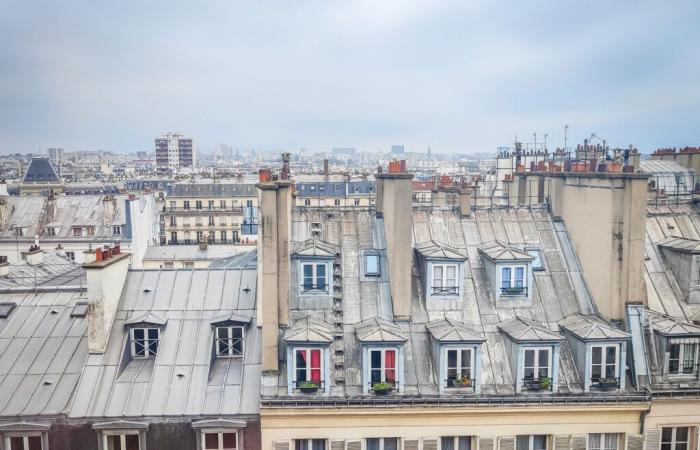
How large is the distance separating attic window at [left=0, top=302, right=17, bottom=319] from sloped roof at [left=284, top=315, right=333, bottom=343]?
10.7 metres

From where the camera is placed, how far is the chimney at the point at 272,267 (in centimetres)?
1897

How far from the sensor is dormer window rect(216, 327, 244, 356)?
20656 millimetres

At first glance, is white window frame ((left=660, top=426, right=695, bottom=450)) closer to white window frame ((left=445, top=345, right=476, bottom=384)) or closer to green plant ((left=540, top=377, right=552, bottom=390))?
green plant ((left=540, top=377, right=552, bottom=390))

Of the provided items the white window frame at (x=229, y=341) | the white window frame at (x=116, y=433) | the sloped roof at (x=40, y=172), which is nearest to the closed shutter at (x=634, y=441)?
the white window frame at (x=229, y=341)

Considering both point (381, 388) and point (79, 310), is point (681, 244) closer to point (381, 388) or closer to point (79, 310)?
point (381, 388)

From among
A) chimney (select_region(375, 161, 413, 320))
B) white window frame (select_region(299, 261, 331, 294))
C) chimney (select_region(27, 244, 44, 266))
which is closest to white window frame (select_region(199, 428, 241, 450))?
white window frame (select_region(299, 261, 331, 294))

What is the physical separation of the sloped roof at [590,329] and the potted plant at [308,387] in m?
8.66

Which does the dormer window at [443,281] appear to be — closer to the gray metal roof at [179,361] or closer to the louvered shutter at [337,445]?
the louvered shutter at [337,445]

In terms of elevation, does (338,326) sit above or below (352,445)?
above

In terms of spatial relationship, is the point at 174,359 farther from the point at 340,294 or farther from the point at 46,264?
the point at 46,264

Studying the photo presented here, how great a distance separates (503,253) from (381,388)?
6.91 meters

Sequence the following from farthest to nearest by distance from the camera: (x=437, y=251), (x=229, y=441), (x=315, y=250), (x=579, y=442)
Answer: (x=437, y=251)
(x=315, y=250)
(x=579, y=442)
(x=229, y=441)

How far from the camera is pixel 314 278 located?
834 inches

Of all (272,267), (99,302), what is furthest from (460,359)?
(99,302)
